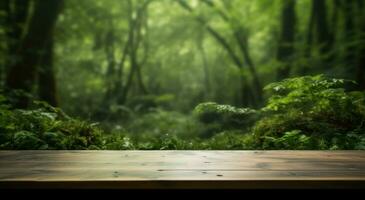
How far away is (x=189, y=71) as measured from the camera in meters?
33.2

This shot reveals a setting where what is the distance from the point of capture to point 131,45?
2147 centimetres

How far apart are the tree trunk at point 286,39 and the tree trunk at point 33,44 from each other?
23.7 ft

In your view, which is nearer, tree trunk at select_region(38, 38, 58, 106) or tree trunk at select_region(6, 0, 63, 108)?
tree trunk at select_region(6, 0, 63, 108)

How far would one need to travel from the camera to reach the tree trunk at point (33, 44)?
32.3ft

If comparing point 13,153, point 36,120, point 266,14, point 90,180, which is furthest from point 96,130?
point 266,14

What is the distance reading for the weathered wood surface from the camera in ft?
7.23

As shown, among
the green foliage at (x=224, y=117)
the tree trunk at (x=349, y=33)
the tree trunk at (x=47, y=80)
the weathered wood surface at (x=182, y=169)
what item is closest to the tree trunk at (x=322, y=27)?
the tree trunk at (x=349, y=33)

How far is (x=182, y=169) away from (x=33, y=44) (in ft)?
27.9

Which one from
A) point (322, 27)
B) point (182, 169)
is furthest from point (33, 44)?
point (322, 27)

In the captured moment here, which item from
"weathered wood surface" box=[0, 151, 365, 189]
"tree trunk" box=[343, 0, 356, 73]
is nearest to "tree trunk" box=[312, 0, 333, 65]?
"tree trunk" box=[343, 0, 356, 73]

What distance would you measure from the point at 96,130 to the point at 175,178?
149 inches

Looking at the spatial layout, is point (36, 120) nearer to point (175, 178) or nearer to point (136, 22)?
point (175, 178)

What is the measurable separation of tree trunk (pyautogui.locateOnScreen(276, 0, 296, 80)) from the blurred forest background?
0.04 m

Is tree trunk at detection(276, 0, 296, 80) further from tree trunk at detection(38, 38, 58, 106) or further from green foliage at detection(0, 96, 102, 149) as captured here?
green foliage at detection(0, 96, 102, 149)
